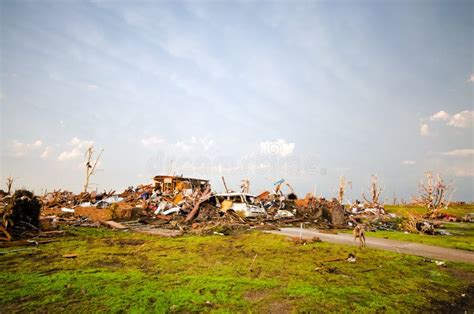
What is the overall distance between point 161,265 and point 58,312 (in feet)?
8.65

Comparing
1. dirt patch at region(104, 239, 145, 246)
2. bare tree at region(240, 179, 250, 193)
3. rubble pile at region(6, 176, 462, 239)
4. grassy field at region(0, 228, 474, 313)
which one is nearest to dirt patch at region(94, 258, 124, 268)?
grassy field at region(0, 228, 474, 313)

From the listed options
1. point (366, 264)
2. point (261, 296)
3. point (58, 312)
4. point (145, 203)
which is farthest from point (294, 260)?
point (145, 203)

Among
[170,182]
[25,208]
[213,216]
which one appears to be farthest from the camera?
[170,182]

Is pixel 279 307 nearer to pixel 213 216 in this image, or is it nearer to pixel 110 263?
pixel 110 263

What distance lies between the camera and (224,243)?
9.27 metres

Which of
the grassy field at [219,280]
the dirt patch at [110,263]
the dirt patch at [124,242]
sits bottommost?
the dirt patch at [124,242]

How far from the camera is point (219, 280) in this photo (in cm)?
502

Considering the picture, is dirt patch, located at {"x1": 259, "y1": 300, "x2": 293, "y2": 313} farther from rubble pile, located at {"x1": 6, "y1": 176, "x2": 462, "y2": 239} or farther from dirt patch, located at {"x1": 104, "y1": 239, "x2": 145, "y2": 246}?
rubble pile, located at {"x1": 6, "y1": 176, "x2": 462, "y2": 239}

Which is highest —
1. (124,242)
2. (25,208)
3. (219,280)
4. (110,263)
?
(25,208)

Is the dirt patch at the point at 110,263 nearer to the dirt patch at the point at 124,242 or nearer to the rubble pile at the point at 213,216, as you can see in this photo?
the dirt patch at the point at 124,242

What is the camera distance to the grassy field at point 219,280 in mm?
3926

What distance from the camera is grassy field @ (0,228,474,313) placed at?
3.93 metres

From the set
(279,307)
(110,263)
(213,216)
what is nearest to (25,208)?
(110,263)

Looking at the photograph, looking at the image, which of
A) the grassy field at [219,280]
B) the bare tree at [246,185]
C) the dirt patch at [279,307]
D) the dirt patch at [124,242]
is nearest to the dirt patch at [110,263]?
the grassy field at [219,280]
